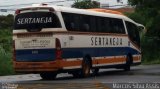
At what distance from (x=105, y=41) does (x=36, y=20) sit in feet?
17.2

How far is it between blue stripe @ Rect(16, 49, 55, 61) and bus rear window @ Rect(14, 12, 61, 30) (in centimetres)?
104

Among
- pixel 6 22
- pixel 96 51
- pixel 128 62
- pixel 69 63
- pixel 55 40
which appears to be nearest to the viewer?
pixel 55 40

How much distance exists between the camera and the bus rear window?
24.1m

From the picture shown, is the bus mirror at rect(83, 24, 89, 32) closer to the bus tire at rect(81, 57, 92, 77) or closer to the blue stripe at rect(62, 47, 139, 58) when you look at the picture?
the blue stripe at rect(62, 47, 139, 58)

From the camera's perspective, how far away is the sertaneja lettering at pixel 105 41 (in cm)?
2722

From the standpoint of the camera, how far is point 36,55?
959 inches

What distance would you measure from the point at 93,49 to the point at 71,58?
98.1 inches

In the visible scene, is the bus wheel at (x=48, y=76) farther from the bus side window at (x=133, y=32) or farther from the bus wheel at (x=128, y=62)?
the bus side window at (x=133, y=32)

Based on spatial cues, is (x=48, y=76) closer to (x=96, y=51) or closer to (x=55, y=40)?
(x=55, y=40)

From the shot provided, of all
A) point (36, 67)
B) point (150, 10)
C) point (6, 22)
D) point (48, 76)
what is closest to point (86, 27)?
point (48, 76)

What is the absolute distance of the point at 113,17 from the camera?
29766 mm

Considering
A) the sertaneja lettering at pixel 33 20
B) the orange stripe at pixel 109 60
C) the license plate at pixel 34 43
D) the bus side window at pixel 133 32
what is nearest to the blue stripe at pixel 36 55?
the license plate at pixel 34 43

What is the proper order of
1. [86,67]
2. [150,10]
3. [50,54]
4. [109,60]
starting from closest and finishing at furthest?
[50,54] → [86,67] → [109,60] → [150,10]

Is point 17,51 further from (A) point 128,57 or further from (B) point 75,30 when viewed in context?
(A) point 128,57
